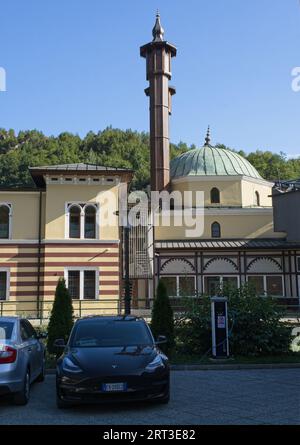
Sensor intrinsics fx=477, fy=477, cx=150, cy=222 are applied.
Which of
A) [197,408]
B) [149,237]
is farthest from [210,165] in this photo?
[197,408]

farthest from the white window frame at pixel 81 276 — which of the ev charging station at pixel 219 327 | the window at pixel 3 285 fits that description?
the ev charging station at pixel 219 327

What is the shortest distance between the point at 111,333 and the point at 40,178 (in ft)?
62.8

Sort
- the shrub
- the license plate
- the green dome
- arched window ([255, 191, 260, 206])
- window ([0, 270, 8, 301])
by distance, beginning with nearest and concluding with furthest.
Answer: the license plate < the shrub < window ([0, 270, 8, 301]) < arched window ([255, 191, 260, 206]) < the green dome

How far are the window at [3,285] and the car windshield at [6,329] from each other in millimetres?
17360

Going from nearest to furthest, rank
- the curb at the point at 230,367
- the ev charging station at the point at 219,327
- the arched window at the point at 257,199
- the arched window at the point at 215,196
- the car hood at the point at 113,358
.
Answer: the car hood at the point at 113,358 → the curb at the point at 230,367 → the ev charging station at the point at 219,327 → the arched window at the point at 215,196 → the arched window at the point at 257,199

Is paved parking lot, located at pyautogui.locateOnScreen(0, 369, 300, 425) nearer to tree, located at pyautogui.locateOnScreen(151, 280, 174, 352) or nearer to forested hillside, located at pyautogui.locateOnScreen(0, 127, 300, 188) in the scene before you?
tree, located at pyautogui.locateOnScreen(151, 280, 174, 352)

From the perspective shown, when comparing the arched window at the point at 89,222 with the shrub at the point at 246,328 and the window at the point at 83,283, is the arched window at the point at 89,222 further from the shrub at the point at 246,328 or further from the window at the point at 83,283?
the shrub at the point at 246,328

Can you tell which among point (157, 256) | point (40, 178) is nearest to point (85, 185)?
point (40, 178)

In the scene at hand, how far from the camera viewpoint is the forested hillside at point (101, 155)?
64688 mm

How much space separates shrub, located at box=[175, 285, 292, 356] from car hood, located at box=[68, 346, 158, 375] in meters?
4.97

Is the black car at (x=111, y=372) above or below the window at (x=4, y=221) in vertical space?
below

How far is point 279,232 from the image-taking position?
34.4m

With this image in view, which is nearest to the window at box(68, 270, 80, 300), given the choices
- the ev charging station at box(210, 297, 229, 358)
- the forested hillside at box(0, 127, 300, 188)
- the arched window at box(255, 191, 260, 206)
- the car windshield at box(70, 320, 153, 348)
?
the ev charging station at box(210, 297, 229, 358)

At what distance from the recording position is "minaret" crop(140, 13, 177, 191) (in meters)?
39.3
